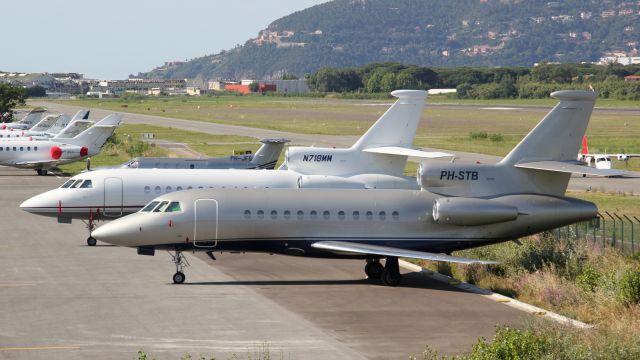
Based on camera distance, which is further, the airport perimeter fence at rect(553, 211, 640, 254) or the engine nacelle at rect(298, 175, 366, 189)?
the engine nacelle at rect(298, 175, 366, 189)

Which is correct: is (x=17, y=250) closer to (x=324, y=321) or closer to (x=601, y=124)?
(x=324, y=321)

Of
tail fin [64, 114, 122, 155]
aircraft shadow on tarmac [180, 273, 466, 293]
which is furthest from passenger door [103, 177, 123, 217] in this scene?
tail fin [64, 114, 122, 155]

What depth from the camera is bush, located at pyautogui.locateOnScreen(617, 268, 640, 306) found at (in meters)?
26.4

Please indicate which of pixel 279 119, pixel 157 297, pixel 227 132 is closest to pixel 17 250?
pixel 157 297

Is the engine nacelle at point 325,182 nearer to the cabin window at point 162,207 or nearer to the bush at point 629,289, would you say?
the cabin window at point 162,207

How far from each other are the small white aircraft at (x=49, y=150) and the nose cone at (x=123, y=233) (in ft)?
136

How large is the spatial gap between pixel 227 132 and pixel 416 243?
90274 mm

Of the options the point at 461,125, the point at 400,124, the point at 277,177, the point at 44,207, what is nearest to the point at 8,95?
the point at 461,125

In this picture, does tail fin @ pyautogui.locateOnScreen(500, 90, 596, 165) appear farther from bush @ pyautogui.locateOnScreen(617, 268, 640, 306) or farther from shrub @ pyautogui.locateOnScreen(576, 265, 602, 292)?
bush @ pyautogui.locateOnScreen(617, 268, 640, 306)

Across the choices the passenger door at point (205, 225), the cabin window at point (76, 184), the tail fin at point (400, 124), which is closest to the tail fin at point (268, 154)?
the tail fin at point (400, 124)

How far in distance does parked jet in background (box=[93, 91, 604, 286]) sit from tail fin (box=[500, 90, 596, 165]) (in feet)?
0.10

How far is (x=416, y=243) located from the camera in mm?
31234

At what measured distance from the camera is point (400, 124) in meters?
39.8

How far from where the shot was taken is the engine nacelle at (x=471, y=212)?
3047 centimetres
